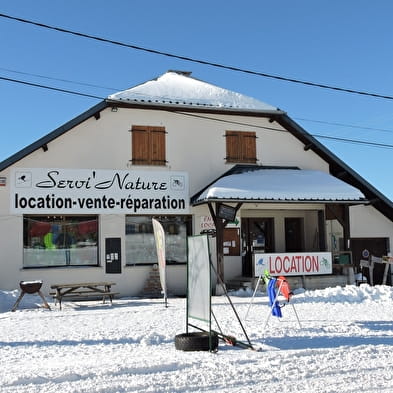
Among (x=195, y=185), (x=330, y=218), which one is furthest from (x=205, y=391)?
(x=330, y=218)

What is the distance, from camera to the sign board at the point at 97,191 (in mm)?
15930

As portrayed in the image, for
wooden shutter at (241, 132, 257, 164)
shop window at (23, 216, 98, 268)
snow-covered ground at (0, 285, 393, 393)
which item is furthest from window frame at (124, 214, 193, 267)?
snow-covered ground at (0, 285, 393, 393)

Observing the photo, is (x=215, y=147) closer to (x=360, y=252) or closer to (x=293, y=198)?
(x=293, y=198)

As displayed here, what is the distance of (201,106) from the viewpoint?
17.5 meters

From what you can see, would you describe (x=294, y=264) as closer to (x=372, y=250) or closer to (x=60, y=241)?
(x=372, y=250)

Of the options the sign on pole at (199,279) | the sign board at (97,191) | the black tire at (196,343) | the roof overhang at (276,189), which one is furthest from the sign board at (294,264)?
the black tire at (196,343)

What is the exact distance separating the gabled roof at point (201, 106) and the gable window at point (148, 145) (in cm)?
70

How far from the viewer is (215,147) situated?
18.0 m

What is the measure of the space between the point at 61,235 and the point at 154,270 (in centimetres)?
288

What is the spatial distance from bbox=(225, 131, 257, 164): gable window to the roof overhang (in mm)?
549

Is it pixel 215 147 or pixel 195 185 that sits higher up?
pixel 215 147

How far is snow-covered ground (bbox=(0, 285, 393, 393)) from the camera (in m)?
6.07

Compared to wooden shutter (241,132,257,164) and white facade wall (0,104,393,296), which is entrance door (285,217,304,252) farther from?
wooden shutter (241,132,257,164)

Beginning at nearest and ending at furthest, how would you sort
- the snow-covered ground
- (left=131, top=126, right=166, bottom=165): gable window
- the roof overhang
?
1. the snow-covered ground
2. the roof overhang
3. (left=131, top=126, right=166, bottom=165): gable window
